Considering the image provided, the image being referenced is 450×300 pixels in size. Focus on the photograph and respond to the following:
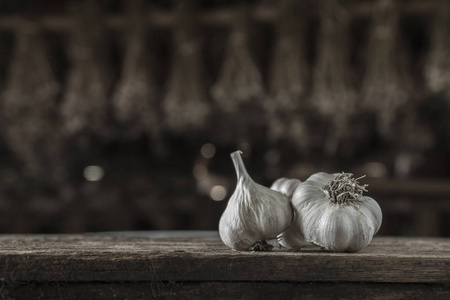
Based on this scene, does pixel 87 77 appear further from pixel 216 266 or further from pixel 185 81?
pixel 216 266

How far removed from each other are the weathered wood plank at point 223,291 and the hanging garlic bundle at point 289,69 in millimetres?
1731

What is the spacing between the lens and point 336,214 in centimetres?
95

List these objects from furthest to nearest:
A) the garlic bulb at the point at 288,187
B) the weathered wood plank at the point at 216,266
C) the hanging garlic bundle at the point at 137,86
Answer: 1. the hanging garlic bundle at the point at 137,86
2. the garlic bulb at the point at 288,187
3. the weathered wood plank at the point at 216,266

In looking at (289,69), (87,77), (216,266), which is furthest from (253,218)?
(87,77)

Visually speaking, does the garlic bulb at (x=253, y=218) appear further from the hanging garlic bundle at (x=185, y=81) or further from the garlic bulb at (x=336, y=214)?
the hanging garlic bundle at (x=185, y=81)

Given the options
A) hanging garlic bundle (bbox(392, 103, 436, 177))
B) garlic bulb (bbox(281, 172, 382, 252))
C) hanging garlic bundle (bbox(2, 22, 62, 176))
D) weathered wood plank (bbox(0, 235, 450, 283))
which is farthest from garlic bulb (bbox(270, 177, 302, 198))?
hanging garlic bundle (bbox(2, 22, 62, 176))

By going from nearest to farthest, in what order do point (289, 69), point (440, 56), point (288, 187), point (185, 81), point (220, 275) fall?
point (220, 275) → point (288, 187) → point (440, 56) → point (289, 69) → point (185, 81)

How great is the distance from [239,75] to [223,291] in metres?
1.82

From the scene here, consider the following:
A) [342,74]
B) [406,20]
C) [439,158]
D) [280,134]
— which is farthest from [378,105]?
[439,158]

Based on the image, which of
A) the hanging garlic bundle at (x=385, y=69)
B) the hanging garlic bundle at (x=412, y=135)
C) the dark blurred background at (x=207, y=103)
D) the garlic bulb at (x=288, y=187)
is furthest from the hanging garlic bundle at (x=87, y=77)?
the garlic bulb at (x=288, y=187)

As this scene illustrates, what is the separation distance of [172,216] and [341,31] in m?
1.09

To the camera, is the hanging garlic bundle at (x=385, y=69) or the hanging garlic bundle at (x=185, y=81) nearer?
the hanging garlic bundle at (x=385, y=69)

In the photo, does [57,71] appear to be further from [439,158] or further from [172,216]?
[439,158]

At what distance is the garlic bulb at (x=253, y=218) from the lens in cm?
97
